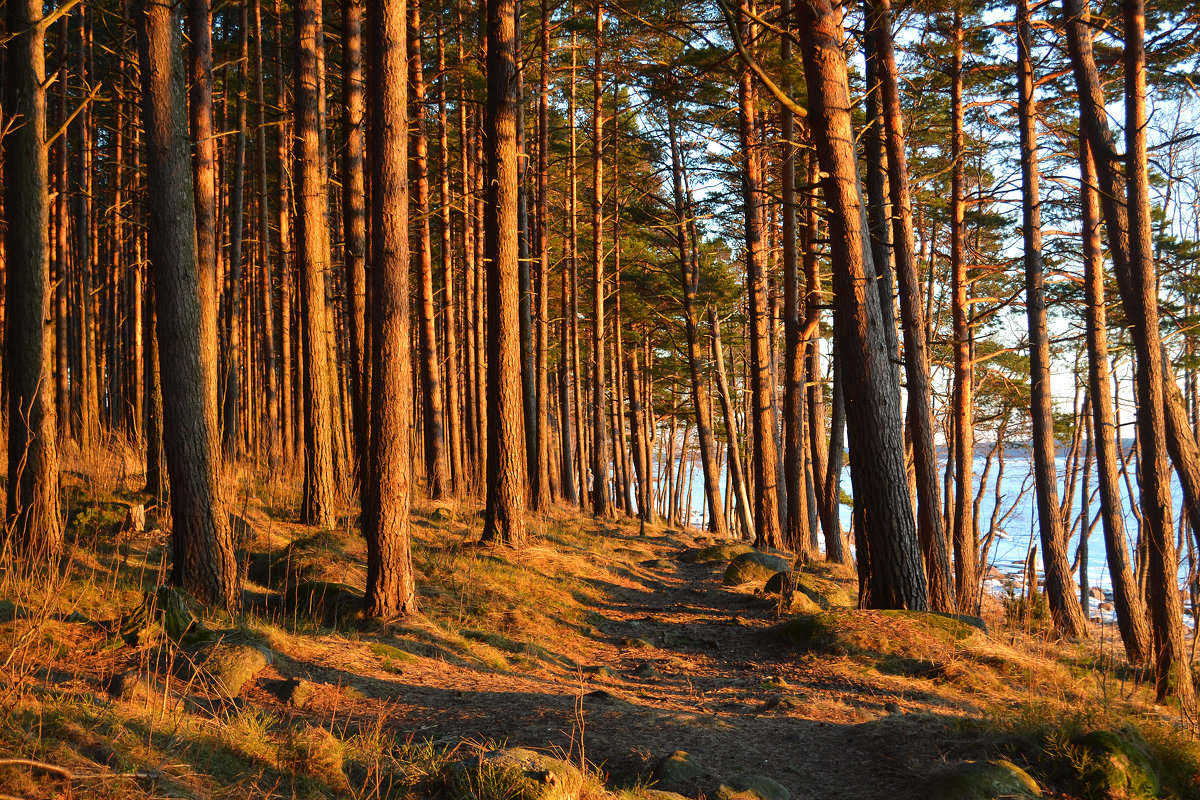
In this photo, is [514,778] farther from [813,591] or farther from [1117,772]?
[813,591]

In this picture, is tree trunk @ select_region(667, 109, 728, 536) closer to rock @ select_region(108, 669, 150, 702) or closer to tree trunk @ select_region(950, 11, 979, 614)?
tree trunk @ select_region(950, 11, 979, 614)

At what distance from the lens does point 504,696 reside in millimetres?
4984

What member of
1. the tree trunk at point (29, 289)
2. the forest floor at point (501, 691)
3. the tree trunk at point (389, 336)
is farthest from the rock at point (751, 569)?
the tree trunk at point (29, 289)

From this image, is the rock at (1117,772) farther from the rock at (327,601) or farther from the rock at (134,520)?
the rock at (134,520)

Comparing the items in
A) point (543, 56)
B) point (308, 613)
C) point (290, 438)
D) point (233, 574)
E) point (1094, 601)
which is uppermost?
point (543, 56)

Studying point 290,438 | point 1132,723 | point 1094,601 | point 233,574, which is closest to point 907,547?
point 1132,723

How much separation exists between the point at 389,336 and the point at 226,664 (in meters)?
2.98

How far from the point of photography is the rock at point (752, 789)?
353 centimetres

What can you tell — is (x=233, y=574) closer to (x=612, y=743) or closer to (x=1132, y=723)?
(x=612, y=743)

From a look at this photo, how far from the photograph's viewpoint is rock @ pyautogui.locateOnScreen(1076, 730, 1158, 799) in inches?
141

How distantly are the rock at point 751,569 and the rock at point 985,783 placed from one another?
19.4 ft

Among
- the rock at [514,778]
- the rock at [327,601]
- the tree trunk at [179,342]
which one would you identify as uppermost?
the tree trunk at [179,342]

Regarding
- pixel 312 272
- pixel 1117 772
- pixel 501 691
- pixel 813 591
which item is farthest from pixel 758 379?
pixel 1117 772

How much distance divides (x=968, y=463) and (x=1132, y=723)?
910 cm
